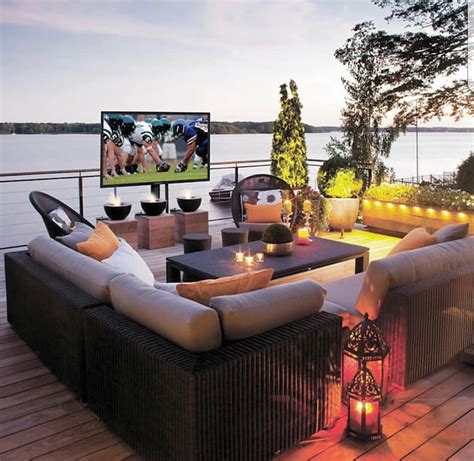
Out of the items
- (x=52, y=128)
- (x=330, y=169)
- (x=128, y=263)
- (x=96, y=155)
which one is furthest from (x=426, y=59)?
(x=128, y=263)

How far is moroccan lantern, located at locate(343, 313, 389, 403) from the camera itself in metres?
2.64

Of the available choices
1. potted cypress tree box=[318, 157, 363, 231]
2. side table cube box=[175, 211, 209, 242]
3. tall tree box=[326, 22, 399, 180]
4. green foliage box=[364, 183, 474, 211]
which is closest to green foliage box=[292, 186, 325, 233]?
potted cypress tree box=[318, 157, 363, 231]

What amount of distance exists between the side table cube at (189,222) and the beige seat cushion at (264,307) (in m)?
4.80

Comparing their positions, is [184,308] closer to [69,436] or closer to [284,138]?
[69,436]

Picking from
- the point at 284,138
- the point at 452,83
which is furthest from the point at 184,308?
the point at 452,83

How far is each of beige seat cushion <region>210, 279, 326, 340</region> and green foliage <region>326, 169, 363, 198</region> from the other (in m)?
5.43

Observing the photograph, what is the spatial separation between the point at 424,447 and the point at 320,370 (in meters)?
0.58

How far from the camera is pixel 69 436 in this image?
2.71 metres

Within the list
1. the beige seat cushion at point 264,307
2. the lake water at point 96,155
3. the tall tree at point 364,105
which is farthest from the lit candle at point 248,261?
the tall tree at point 364,105

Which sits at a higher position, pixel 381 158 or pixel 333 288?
pixel 381 158

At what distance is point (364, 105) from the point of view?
1026 cm

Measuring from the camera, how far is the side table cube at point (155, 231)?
6.97 m

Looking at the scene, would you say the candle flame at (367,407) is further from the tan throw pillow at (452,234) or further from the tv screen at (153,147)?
the tv screen at (153,147)

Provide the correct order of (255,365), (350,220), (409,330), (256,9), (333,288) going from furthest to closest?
1. (256,9)
2. (350,220)
3. (333,288)
4. (409,330)
5. (255,365)
